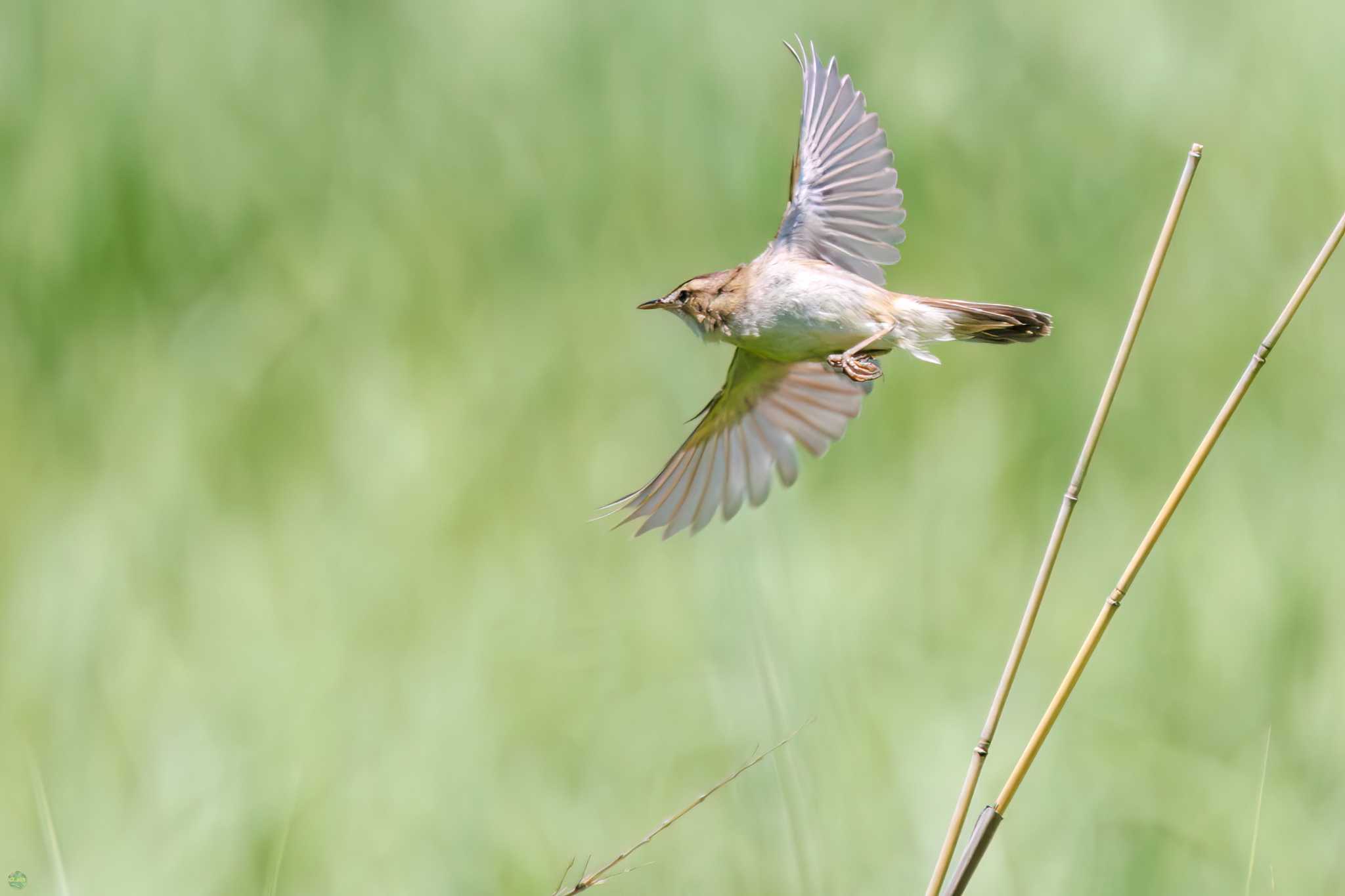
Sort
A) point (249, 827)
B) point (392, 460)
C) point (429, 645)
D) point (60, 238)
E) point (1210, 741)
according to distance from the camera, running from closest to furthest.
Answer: point (249, 827) → point (1210, 741) → point (429, 645) → point (392, 460) → point (60, 238)

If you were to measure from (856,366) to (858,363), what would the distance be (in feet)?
0.03

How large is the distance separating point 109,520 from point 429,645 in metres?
0.88

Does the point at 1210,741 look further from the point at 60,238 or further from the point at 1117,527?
the point at 60,238

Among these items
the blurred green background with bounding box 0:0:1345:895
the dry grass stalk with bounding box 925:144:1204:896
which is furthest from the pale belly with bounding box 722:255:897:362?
the dry grass stalk with bounding box 925:144:1204:896

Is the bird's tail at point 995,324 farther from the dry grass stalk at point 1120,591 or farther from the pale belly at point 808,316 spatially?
the dry grass stalk at point 1120,591

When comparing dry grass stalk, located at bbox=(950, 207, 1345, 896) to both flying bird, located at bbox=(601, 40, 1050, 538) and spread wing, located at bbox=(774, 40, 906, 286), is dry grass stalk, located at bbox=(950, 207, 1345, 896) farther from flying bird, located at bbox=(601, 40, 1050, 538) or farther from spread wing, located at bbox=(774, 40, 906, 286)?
spread wing, located at bbox=(774, 40, 906, 286)

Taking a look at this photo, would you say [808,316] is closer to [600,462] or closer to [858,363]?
[858,363]

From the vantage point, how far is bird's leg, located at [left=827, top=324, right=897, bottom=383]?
1842 millimetres

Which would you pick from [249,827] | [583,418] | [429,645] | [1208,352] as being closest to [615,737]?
[429,645]

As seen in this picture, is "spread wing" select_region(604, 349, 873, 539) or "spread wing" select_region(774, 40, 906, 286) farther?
"spread wing" select_region(604, 349, 873, 539)

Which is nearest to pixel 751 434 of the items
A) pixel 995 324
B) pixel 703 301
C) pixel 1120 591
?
pixel 703 301

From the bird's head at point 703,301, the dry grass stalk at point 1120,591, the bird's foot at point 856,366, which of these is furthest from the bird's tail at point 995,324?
the dry grass stalk at point 1120,591

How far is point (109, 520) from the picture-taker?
3668 mm

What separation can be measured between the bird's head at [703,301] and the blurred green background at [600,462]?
23cm
